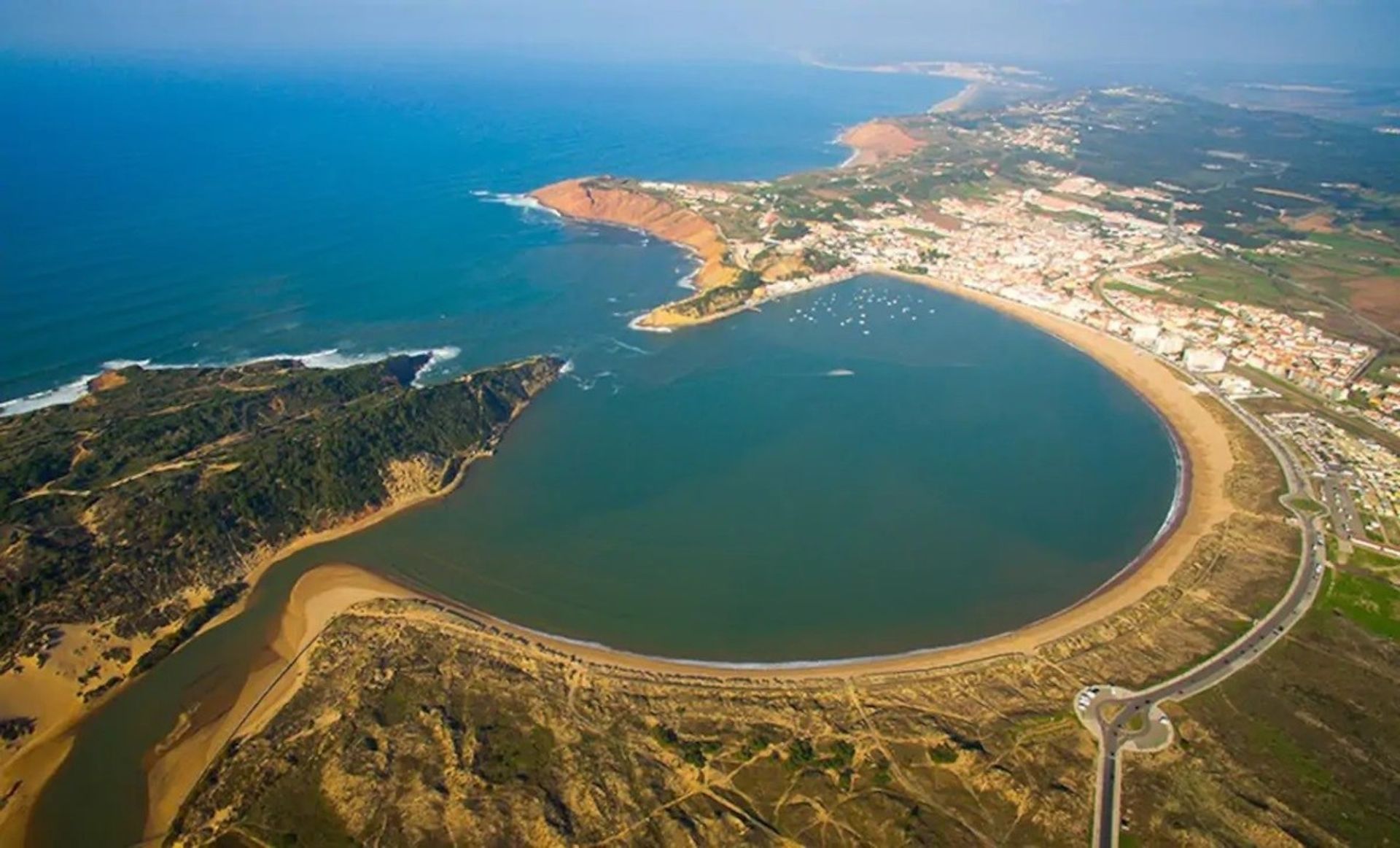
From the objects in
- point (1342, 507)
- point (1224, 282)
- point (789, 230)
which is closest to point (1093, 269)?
point (1224, 282)

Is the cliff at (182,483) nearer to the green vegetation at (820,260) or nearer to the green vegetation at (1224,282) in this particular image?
the green vegetation at (820,260)

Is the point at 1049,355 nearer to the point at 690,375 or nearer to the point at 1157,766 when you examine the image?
the point at 690,375

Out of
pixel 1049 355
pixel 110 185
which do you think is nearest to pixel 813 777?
pixel 1049 355

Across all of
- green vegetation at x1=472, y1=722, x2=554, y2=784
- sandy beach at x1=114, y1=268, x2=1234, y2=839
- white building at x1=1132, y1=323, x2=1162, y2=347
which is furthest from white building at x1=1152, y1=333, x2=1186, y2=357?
green vegetation at x1=472, y1=722, x2=554, y2=784

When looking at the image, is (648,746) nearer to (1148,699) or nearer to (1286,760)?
(1148,699)

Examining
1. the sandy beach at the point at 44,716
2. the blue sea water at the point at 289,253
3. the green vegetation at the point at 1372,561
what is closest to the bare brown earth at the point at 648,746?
the sandy beach at the point at 44,716

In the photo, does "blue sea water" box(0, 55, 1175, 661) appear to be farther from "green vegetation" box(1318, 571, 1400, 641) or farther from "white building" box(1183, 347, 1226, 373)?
"green vegetation" box(1318, 571, 1400, 641)
